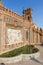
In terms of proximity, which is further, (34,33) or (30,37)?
(34,33)

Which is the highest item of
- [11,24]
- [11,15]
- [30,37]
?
[11,15]

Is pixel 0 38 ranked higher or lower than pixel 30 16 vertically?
lower

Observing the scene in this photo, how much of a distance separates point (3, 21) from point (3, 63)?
14.8 ft

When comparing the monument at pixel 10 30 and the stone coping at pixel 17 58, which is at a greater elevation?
the monument at pixel 10 30

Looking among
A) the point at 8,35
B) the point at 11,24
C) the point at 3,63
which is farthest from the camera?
the point at 11,24

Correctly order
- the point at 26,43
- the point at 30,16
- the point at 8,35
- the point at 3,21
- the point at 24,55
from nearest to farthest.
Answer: the point at 24,55 < the point at 3,21 < the point at 8,35 < the point at 26,43 < the point at 30,16

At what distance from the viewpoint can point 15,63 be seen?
8.91 m

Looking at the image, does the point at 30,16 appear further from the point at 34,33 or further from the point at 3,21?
the point at 3,21

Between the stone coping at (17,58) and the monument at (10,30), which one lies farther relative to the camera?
the monument at (10,30)

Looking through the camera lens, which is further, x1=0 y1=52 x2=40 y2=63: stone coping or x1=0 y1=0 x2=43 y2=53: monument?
x1=0 y1=0 x2=43 y2=53: monument

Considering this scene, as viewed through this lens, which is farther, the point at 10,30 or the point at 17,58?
the point at 10,30

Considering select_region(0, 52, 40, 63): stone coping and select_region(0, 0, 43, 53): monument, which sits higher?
select_region(0, 0, 43, 53): monument

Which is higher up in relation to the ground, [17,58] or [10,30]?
[10,30]

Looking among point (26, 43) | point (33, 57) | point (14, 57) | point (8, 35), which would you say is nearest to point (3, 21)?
point (8, 35)
